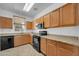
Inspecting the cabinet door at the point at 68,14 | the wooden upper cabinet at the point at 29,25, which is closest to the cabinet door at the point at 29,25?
the wooden upper cabinet at the point at 29,25

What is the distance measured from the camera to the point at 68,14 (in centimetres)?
186

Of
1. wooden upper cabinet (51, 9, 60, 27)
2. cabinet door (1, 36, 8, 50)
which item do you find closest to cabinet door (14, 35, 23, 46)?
cabinet door (1, 36, 8, 50)

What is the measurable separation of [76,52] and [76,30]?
0.67 metres

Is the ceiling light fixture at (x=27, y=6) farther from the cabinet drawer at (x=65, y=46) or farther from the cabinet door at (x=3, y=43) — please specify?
the cabinet drawer at (x=65, y=46)

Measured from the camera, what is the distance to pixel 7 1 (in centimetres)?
131

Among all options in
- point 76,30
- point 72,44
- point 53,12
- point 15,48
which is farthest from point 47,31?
point 72,44

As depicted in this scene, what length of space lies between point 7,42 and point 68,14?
1404 mm

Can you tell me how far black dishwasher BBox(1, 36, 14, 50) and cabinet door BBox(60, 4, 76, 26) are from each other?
1205 millimetres

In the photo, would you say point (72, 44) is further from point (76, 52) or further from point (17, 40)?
point (17, 40)

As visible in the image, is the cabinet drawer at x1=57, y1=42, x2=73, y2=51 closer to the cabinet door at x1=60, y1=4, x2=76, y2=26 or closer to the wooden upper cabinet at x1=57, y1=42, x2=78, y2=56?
the wooden upper cabinet at x1=57, y1=42, x2=78, y2=56

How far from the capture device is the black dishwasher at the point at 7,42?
Result: 1.71m

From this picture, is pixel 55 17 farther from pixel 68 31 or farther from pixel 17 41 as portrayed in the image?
pixel 17 41

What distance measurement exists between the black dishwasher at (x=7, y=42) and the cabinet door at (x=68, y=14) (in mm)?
1205

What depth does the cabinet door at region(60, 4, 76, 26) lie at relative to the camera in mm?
1722
